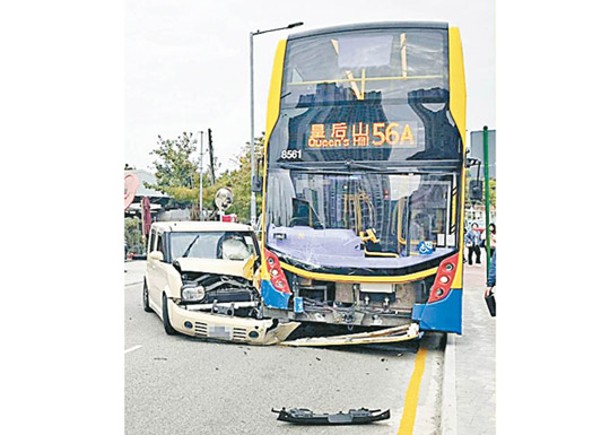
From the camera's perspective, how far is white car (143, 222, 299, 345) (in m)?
2.68

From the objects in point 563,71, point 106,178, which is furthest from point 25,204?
point 563,71

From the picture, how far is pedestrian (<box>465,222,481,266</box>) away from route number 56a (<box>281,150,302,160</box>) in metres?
0.71

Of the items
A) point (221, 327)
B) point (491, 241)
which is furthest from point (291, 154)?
point (491, 241)

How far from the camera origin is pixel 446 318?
2.71 metres

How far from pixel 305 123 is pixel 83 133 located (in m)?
0.82

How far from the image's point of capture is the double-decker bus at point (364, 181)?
2648mm

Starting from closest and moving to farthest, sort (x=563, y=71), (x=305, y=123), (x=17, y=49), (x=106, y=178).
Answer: (x=563, y=71), (x=17, y=49), (x=106, y=178), (x=305, y=123)

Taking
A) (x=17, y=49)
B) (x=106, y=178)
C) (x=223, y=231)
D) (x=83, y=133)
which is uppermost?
(x=17, y=49)

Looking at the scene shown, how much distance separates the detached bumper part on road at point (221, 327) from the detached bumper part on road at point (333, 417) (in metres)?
0.35

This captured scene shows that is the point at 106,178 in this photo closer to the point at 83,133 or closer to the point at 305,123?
the point at 83,133

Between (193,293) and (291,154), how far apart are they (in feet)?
2.15

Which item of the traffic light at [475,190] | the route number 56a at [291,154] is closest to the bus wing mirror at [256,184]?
the route number 56a at [291,154]

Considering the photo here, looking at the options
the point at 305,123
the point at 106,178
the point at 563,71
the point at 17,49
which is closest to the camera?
A: the point at 563,71

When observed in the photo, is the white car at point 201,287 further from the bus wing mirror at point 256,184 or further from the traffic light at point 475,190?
the traffic light at point 475,190
